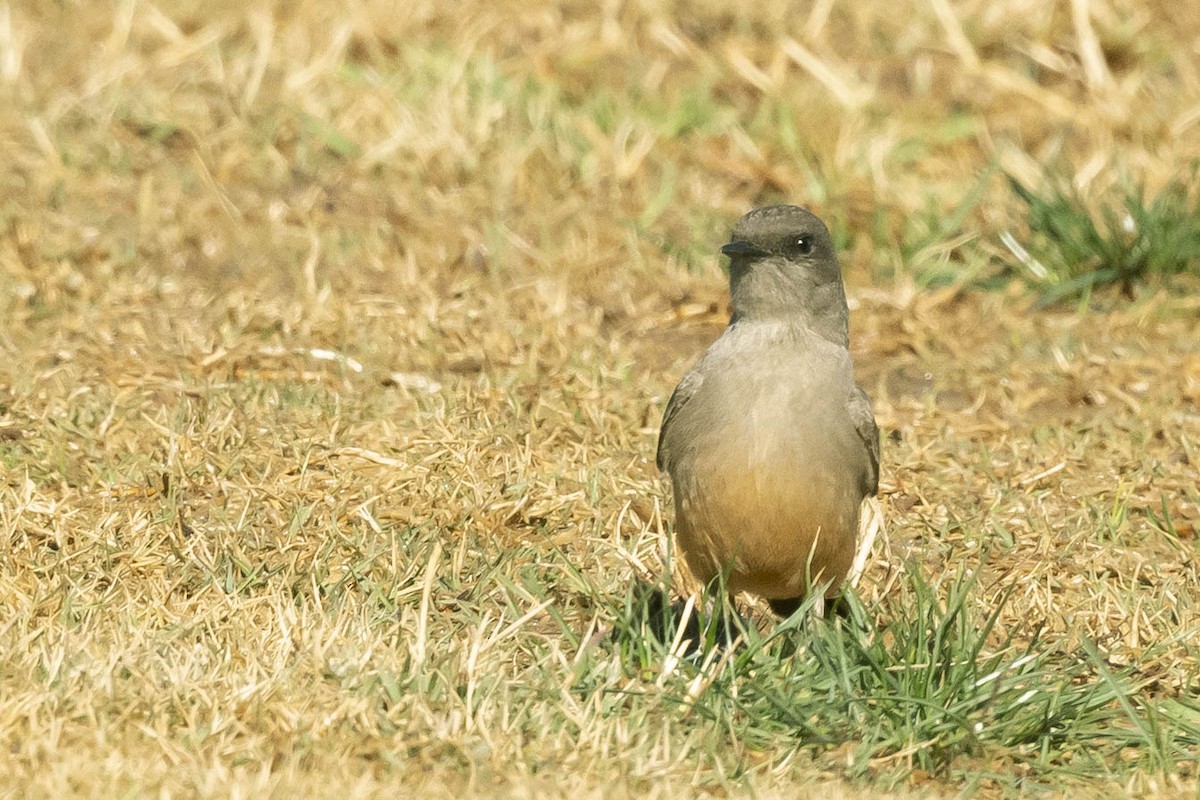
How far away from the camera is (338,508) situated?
629cm

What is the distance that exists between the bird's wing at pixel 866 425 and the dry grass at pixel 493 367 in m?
0.41

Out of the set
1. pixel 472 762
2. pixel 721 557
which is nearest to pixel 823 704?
pixel 721 557

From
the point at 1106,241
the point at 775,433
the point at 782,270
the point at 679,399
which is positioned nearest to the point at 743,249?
the point at 782,270

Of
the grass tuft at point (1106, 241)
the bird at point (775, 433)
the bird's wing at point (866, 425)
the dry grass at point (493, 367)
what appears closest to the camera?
the dry grass at point (493, 367)

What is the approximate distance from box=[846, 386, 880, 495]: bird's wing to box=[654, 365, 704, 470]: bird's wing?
1.55 feet

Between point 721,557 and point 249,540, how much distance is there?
60.9 inches

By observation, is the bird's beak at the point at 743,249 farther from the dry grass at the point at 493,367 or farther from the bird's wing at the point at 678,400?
the dry grass at the point at 493,367

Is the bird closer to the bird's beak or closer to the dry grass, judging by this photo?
the bird's beak

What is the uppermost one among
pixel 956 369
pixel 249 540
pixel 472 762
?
pixel 472 762

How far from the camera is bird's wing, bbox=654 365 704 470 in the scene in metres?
5.86

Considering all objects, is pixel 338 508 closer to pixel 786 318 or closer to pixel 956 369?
pixel 786 318

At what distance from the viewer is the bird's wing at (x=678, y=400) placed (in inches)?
231

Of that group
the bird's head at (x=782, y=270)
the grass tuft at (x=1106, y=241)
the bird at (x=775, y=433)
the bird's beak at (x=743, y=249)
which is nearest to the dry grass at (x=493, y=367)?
the grass tuft at (x=1106, y=241)

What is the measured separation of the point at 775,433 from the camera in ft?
18.1
